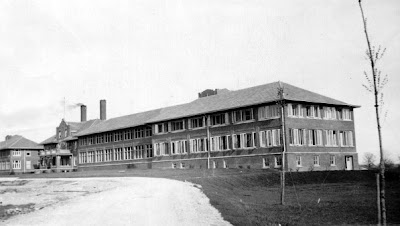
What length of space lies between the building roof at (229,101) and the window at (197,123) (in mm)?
856

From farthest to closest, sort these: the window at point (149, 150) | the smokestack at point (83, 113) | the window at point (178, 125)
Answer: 1. the smokestack at point (83, 113)
2. the window at point (149, 150)
3. the window at point (178, 125)

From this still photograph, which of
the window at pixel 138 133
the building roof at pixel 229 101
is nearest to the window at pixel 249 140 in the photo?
the building roof at pixel 229 101

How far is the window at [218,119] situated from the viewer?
48.0 meters

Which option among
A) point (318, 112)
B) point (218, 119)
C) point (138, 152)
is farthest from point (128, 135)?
point (318, 112)

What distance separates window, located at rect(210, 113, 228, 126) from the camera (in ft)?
157

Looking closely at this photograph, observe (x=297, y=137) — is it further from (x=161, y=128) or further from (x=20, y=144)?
(x=20, y=144)

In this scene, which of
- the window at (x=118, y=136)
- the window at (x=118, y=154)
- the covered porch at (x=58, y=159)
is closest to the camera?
the window at (x=118, y=154)

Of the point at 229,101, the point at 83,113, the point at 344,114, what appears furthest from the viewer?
the point at 83,113

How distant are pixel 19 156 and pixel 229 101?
59.7 m

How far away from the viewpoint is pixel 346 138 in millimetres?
46625

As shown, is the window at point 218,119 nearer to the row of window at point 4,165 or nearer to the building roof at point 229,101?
the building roof at point 229,101


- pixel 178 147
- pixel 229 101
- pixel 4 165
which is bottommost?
pixel 4 165

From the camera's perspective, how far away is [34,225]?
11.8 metres

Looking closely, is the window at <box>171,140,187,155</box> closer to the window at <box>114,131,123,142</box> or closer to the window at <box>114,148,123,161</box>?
the window at <box>114,148,123,161</box>
